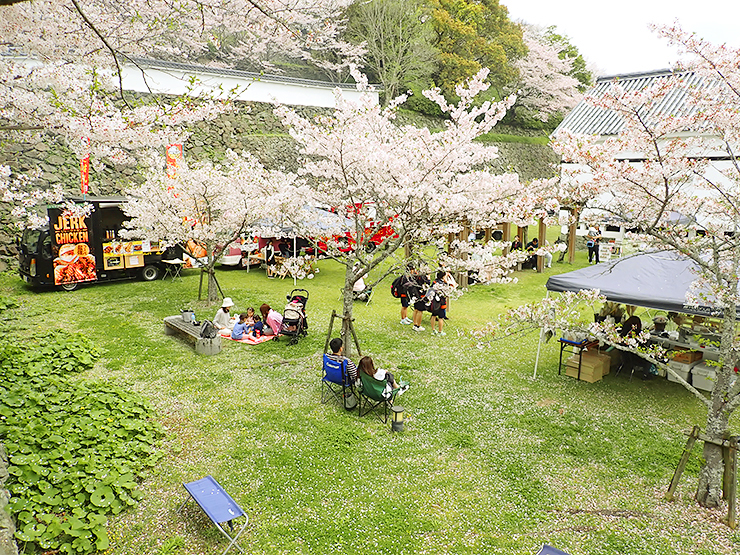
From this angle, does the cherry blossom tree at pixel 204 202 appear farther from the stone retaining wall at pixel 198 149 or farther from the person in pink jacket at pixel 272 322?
the person in pink jacket at pixel 272 322

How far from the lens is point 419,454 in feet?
21.5

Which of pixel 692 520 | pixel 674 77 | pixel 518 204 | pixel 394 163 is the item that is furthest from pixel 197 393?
pixel 674 77

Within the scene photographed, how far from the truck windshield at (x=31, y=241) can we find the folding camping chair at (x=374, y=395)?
11647 mm

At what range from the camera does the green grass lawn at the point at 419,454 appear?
199 inches

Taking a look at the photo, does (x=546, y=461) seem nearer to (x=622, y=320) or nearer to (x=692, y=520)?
(x=692, y=520)

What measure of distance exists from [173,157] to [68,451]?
1068 cm

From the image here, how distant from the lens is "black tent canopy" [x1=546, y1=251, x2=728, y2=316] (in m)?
7.81

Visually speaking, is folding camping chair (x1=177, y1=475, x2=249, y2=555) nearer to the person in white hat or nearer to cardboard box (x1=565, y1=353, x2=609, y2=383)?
the person in white hat

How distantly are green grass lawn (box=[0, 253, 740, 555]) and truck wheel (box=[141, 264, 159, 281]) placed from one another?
497cm

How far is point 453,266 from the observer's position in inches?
374

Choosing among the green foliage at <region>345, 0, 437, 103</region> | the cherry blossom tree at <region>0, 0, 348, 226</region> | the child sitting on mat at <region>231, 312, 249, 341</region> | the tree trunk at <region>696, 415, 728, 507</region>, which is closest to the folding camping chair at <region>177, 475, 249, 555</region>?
the tree trunk at <region>696, 415, 728, 507</region>

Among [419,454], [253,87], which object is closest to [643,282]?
[419,454]

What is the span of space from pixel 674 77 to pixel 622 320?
5.73 meters

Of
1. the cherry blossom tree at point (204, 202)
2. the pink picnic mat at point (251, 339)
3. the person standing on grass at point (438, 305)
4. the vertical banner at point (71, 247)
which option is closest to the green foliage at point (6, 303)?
the vertical banner at point (71, 247)
